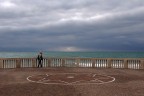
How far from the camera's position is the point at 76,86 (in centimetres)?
1419

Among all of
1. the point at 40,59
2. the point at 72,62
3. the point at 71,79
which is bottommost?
the point at 71,79

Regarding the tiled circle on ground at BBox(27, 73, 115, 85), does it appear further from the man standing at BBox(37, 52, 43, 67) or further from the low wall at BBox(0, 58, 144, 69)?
the low wall at BBox(0, 58, 144, 69)

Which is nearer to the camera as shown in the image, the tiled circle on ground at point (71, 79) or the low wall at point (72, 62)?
the tiled circle on ground at point (71, 79)

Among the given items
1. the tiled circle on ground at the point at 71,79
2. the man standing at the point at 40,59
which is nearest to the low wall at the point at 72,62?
the man standing at the point at 40,59

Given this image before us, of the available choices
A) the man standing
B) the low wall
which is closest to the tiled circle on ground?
the man standing

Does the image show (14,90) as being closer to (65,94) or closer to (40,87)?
(40,87)

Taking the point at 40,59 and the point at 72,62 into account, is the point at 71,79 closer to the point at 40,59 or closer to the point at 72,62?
the point at 40,59

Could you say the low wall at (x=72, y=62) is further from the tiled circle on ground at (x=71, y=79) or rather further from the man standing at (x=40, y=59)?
the tiled circle on ground at (x=71, y=79)

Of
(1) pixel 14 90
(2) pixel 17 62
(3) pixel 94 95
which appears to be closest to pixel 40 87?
(1) pixel 14 90

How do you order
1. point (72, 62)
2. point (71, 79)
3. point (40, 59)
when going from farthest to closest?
point (72, 62), point (40, 59), point (71, 79)

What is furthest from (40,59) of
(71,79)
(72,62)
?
(71,79)

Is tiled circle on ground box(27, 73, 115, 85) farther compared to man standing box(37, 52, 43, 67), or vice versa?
man standing box(37, 52, 43, 67)

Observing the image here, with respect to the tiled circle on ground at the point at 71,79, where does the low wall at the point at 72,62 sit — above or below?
above

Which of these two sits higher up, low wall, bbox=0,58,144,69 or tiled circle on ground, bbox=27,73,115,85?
low wall, bbox=0,58,144,69
